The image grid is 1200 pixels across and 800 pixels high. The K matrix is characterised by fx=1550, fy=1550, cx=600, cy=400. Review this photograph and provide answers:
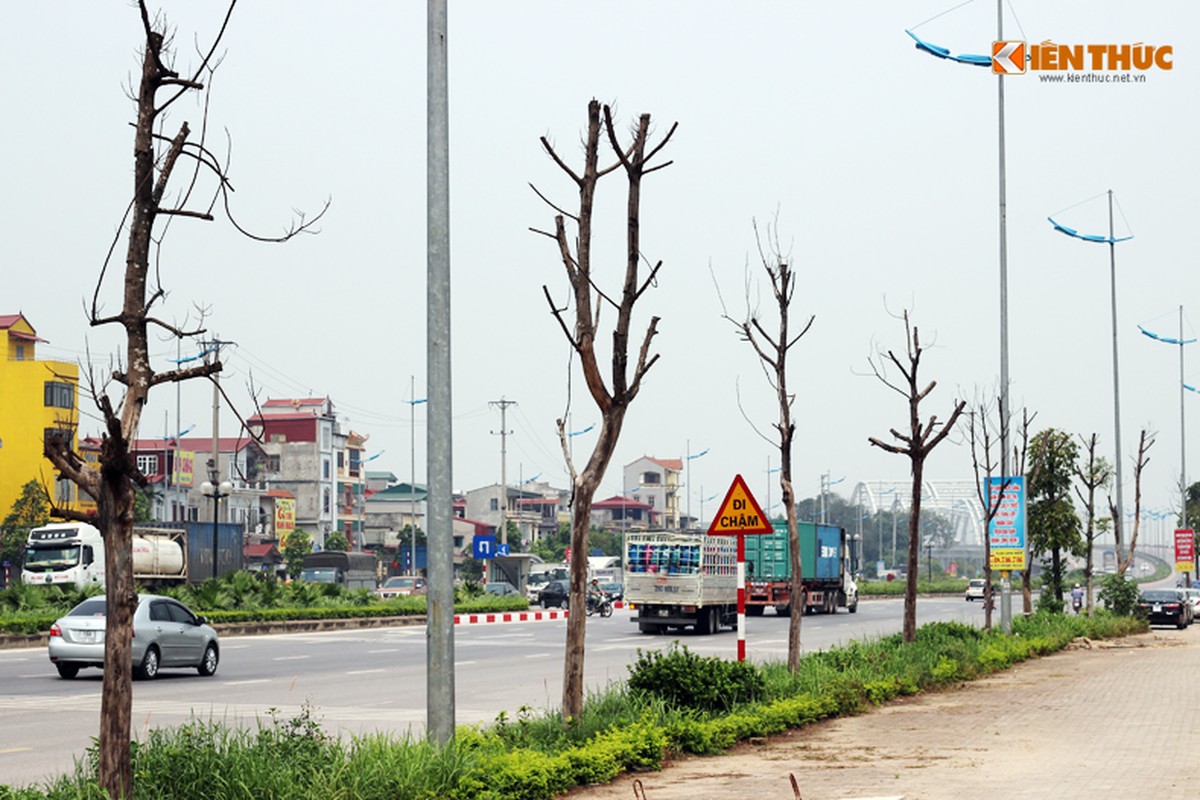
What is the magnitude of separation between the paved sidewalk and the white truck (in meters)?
19.2

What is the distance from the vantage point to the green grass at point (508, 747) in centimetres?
960

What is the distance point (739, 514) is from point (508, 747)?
5.37 m

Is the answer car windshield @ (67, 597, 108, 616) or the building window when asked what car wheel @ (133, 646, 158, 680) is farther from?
the building window

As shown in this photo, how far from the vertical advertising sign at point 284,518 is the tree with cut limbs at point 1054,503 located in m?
80.2

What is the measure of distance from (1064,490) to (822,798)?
3324cm

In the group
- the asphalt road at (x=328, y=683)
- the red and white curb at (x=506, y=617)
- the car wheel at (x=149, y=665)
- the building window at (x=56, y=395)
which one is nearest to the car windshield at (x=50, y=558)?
the asphalt road at (x=328, y=683)

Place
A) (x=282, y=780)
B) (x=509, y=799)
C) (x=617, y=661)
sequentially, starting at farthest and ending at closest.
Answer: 1. (x=617, y=661)
2. (x=509, y=799)
3. (x=282, y=780)

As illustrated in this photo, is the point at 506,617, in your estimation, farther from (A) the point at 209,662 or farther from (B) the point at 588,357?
(B) the point at 588,357

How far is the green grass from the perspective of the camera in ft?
31.5

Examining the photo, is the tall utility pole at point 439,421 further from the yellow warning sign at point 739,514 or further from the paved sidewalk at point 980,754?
the yellow warning sign at point 739,514

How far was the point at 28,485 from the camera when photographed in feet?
270

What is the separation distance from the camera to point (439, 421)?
11211mm

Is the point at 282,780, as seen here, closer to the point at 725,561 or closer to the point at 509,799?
the point at 509,799

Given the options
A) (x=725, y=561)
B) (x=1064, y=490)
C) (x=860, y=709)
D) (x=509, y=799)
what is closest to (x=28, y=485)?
(x=725, y=561)
